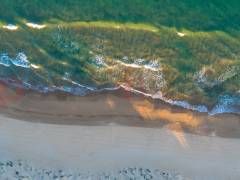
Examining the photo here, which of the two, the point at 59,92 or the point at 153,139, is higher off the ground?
the point at 59,92

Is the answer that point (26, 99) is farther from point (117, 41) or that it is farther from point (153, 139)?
point (153, 139)

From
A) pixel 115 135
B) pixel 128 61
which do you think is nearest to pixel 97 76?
pixel 128 61

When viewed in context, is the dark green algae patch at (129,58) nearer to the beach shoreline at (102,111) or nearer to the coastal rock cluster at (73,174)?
the beach shoreline at (102,111)

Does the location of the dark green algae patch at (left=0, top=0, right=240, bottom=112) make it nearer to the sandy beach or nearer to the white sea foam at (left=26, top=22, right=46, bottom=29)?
the white sea foam at (left=26, top=22, right=46, bottom=29)

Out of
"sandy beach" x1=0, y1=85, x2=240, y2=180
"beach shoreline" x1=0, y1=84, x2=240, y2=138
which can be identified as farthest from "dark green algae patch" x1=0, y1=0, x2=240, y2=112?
"sandy beach" x1=0, y1=85, x2=240, y2=180

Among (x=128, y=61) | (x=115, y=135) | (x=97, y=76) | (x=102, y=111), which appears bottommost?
(x=115, y=135)

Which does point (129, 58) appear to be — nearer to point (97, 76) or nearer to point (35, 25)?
point (97, 76)

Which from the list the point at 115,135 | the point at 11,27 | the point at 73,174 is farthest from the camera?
the point at 11,27

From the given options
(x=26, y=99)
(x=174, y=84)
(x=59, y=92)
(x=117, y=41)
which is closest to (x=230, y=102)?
(x=174, y=84)
